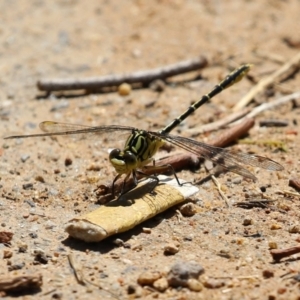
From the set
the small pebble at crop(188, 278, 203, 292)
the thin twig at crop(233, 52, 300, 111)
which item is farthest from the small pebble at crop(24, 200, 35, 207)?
the thin twig at crop(233, 52, 300, 111)

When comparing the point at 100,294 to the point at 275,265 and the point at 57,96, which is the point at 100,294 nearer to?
the point at 275,265

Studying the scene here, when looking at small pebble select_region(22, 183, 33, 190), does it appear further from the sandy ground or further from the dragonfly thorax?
the dragonfly thorax

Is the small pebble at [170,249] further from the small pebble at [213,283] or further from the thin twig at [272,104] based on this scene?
the thin twig at [272,104]

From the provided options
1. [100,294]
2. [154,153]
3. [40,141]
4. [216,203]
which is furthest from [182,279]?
[40,141]

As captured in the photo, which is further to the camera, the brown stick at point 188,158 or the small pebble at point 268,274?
the brown stick at point 188,158

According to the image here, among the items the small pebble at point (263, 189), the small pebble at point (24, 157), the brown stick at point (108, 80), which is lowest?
the small pebble at point (263, 189)

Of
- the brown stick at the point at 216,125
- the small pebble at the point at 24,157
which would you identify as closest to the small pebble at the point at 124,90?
the brown stick at the point at 216,125
